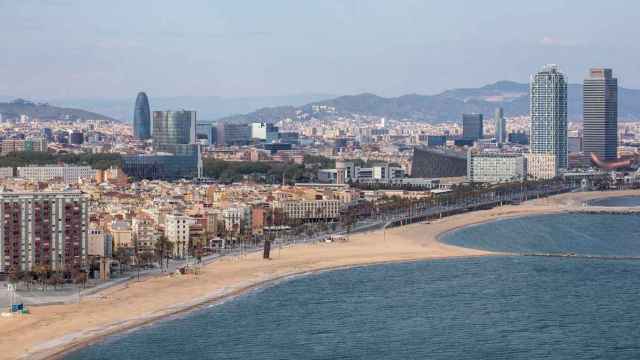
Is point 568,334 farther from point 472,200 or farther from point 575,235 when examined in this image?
point 472,200

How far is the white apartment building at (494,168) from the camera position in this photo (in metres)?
70.1

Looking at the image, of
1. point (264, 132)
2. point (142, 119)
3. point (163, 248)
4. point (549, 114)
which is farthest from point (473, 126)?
point (163, 248)

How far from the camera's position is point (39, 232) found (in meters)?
27.3

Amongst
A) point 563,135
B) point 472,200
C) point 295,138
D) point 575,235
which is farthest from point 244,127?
point 575,235

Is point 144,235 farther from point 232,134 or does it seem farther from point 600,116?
point 232,134

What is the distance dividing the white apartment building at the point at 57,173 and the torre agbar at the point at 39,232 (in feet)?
104

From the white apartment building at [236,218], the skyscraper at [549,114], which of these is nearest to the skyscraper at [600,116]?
the skyscraper at [549,114]

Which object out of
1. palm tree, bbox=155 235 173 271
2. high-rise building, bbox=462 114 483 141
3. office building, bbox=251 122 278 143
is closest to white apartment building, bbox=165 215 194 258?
palm tree, bbox=155 235 173 271

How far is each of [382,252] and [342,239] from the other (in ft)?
10.2

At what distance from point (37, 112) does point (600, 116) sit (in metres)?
74.8

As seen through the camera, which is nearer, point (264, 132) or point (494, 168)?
point (494, 168)

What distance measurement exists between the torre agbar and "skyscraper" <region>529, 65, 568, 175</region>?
53.2m

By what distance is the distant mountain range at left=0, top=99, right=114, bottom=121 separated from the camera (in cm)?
14175

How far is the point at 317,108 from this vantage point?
598 feet
